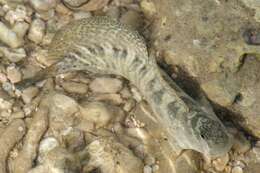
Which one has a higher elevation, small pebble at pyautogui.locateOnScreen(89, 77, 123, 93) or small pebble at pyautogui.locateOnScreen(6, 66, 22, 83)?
small pebble at pyautogui.locateOnScreen(6, 66, 22, 83)

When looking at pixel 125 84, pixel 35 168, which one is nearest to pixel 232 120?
pixel 125 84

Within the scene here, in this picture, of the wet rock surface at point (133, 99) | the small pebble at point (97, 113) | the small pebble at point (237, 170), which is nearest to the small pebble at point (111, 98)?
the wet rock surface at point (133, 99)

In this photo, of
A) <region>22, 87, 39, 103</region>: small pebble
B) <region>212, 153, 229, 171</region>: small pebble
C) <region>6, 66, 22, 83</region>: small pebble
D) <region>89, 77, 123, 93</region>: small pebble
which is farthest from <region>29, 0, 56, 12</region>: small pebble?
<region>212, 153, 229, 171</region>: small pebble

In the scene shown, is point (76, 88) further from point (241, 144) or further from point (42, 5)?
point (241, 144)

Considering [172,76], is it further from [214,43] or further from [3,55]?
[3,55]

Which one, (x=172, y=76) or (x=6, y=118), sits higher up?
(x=172, y=76)

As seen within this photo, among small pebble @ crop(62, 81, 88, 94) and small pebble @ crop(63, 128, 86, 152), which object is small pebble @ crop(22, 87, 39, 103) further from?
small pebble @ crop(63, 128, 86, 152)

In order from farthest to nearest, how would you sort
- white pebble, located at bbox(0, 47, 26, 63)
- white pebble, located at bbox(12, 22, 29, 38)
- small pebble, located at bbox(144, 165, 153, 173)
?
white pebble, located at bbox(12, 22, 29, 38), white pebble, located at bbox(0, 47, 26, 63), small pebble, located at bbox(144, 165, 153, 173)

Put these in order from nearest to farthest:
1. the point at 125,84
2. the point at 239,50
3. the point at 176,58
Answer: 1. the point at 239,50
2. the point at 176,58
3. the point at 125,84
